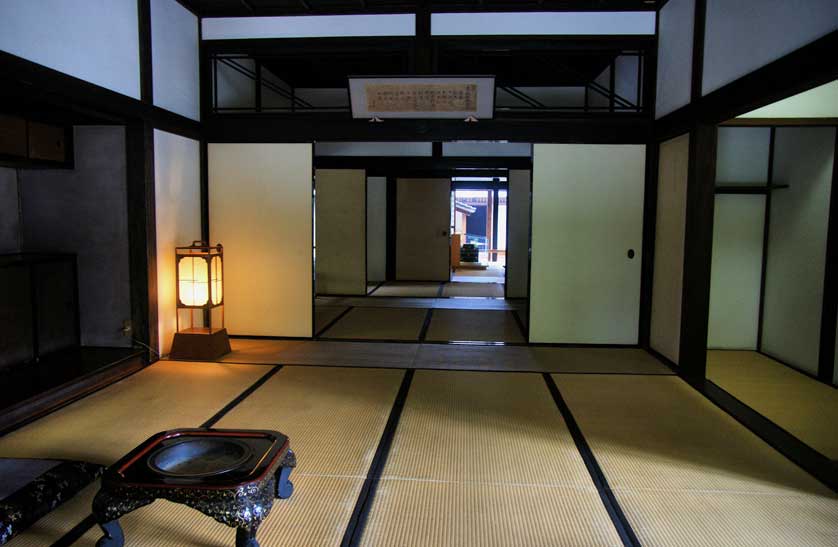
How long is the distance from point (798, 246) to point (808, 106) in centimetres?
124

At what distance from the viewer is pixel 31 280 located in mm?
4039

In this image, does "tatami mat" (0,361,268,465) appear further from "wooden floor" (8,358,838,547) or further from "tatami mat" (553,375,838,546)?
"tatami mat" (553,375,838,546)

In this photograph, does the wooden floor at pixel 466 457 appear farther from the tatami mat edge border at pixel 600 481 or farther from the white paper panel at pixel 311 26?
the white paper panel at pixel 311 26

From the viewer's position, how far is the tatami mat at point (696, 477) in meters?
2.07

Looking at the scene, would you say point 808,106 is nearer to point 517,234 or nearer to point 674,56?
point 674,56

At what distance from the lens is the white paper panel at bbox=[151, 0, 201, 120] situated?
438cm

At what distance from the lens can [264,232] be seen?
17.4 feet

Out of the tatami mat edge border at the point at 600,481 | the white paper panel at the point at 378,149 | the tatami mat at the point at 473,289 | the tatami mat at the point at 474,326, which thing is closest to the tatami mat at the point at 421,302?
the tatami mat at the point at 474,326

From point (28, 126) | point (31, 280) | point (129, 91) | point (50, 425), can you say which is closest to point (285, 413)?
point (50, 425)

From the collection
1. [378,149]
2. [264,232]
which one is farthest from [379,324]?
[378,149]

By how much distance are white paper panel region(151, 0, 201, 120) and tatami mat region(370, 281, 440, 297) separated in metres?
4.28

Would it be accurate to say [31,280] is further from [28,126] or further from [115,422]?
[115,422]

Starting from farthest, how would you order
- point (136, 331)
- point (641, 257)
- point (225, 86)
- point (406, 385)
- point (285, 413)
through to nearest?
point (225, 86) < point (641, 257) < point (136, 331) < point (406, 385) < point (285, 413)

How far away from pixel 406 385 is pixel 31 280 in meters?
2.82
